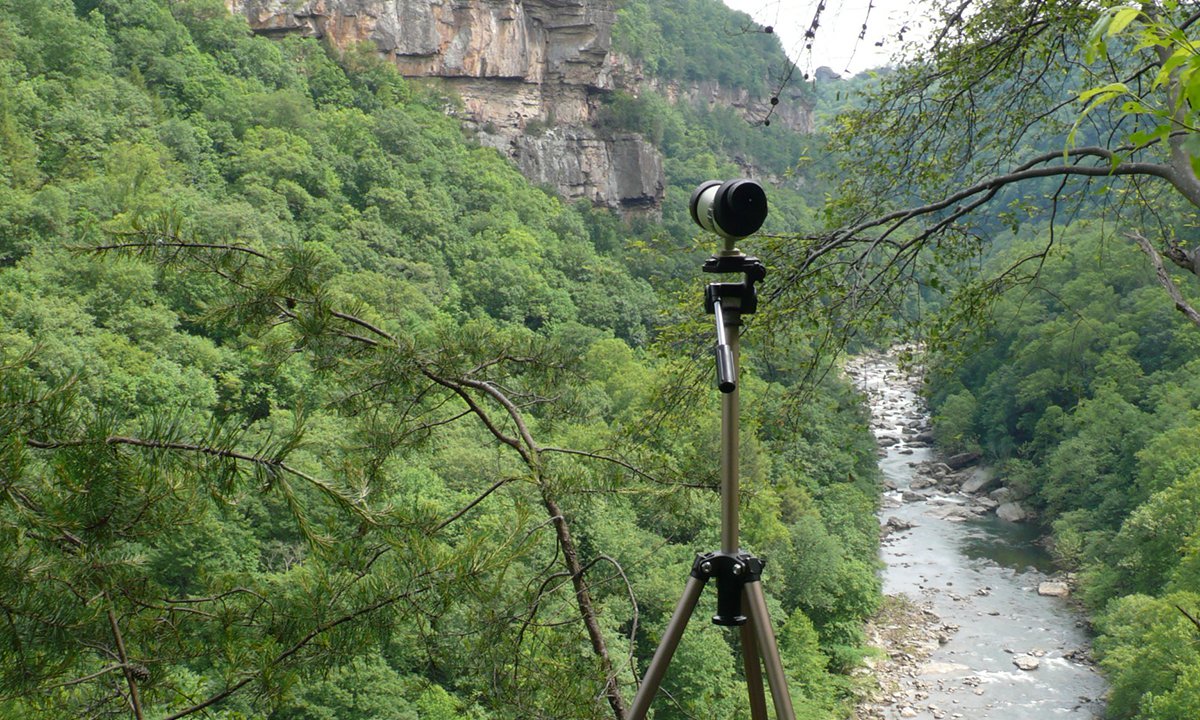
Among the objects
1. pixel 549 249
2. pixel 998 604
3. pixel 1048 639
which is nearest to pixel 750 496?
pixel 1048 639

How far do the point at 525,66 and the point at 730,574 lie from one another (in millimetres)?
38026

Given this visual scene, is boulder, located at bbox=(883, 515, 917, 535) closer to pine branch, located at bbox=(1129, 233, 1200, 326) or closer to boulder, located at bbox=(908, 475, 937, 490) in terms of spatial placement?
boulder, located at bbox=(908, 475, 937, 490)

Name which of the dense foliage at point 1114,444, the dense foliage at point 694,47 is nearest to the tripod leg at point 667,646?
the dense foliage at point 1114,444

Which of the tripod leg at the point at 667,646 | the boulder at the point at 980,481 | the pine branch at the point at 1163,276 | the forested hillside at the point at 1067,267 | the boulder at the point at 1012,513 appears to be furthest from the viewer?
the boulder at the point at 980,481

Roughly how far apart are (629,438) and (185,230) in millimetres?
1337

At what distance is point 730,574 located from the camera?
1.17m

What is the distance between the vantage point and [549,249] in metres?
30.2

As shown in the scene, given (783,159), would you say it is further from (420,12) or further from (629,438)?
(629,438)

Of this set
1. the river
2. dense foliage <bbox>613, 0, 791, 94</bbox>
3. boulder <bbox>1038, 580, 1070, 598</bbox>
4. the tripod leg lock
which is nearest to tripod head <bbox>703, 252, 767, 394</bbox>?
the tripod leg lock

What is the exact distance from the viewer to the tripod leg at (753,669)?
119 cm

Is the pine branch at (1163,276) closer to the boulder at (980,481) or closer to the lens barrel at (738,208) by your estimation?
the lens barrel at (738,208)

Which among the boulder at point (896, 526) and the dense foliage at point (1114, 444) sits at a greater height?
the dense foliage at point (1114, 444)

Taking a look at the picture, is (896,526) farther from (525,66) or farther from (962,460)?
(525,66)

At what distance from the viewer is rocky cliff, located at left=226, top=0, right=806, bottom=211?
32.6 metres
